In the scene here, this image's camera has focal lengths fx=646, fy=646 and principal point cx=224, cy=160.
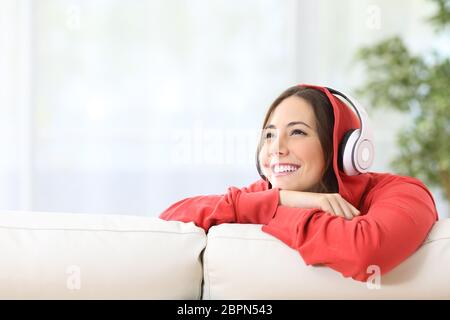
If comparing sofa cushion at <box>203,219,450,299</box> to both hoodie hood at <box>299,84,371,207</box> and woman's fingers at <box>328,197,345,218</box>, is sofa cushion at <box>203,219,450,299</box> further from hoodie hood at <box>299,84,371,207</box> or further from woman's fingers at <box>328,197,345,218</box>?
hoodie hood at <box>299,84,371,207</box>

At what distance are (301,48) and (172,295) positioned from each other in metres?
2.82

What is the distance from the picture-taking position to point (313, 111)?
1600mm

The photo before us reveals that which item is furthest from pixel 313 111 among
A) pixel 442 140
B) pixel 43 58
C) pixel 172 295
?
pixel 43 58

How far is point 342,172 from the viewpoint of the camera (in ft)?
5.20

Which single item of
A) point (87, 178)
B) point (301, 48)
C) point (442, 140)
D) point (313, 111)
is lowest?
point (87, 178)

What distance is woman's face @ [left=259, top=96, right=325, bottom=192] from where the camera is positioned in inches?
62.3

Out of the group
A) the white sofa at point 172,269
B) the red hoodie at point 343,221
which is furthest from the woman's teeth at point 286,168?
the white sofa at point 172,269

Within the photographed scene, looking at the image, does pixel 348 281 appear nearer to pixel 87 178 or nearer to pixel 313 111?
pixel 313 111

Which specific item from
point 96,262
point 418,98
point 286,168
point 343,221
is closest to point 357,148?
A: point 286,168

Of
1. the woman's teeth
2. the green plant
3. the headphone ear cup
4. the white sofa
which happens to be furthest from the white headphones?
the green plant

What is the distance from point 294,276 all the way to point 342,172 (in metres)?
0.48

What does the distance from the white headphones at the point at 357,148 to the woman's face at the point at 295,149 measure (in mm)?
73

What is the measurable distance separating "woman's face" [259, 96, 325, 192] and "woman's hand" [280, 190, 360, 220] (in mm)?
127

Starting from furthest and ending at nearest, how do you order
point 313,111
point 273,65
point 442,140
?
point 273,65 → point 442,140 → point 313,111
